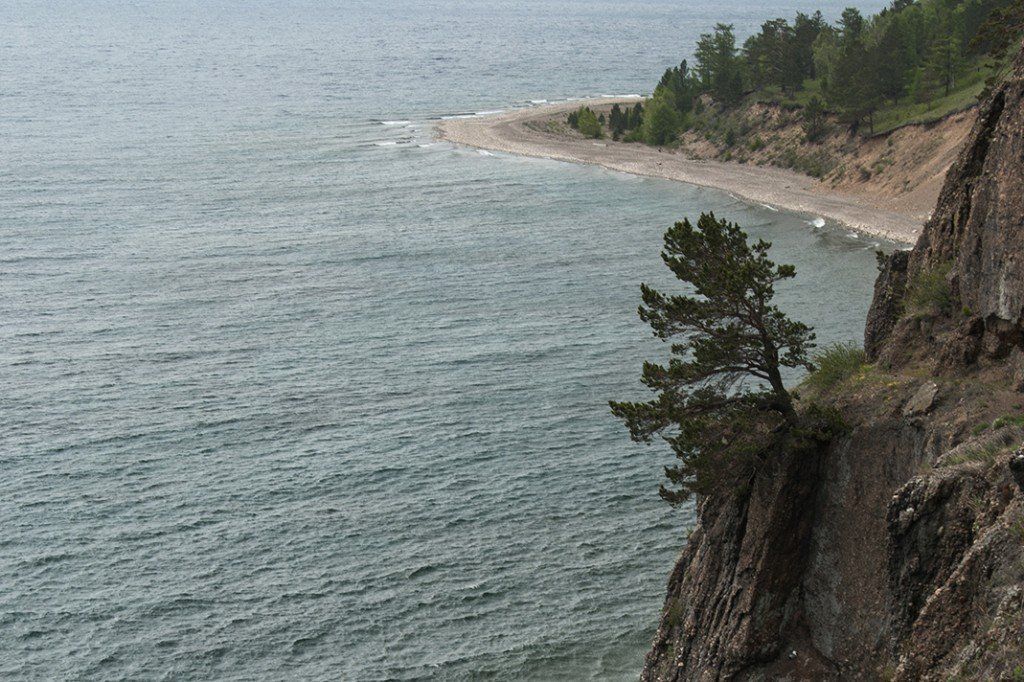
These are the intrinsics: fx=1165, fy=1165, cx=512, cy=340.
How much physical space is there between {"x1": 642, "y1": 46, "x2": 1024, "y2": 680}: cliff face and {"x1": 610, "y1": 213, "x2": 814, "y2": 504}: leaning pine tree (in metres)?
1.42

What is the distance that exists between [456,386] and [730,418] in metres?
36.8

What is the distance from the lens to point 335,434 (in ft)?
210

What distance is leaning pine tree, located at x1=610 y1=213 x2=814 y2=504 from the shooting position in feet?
113

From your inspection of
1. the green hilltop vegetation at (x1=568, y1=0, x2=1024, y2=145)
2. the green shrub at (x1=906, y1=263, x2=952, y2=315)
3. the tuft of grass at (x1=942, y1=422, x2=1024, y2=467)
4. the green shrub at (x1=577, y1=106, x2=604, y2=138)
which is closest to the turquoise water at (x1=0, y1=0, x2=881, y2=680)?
the green shrub at (x1=906, y1=263, x2=952, y2=315)

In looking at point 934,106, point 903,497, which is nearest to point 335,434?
point 903,497

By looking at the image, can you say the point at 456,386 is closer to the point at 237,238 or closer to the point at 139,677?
the point at 139,677

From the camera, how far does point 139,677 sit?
44.7m

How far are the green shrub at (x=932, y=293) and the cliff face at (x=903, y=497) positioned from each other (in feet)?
0.16

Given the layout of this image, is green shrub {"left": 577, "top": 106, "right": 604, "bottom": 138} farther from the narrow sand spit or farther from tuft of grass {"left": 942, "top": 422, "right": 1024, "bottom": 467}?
tuft of grass {"left": 942, "top": 422, "right": 1024, "bottom": 467}

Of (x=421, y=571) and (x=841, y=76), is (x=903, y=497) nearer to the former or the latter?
(x=421, y=571)

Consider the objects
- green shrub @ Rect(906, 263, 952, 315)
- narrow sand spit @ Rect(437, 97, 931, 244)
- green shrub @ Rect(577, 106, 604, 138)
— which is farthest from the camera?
green shrub @ Rect(577, 106, 604, 138)

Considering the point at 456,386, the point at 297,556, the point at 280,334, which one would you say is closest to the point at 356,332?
the point at 280,334

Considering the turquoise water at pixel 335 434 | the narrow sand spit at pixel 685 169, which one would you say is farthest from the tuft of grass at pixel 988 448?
the narrow sand spit at pixel 685 169

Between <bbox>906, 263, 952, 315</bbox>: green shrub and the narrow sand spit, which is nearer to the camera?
<bbox>906, 263, 952, 315</bbox>: green shrub
